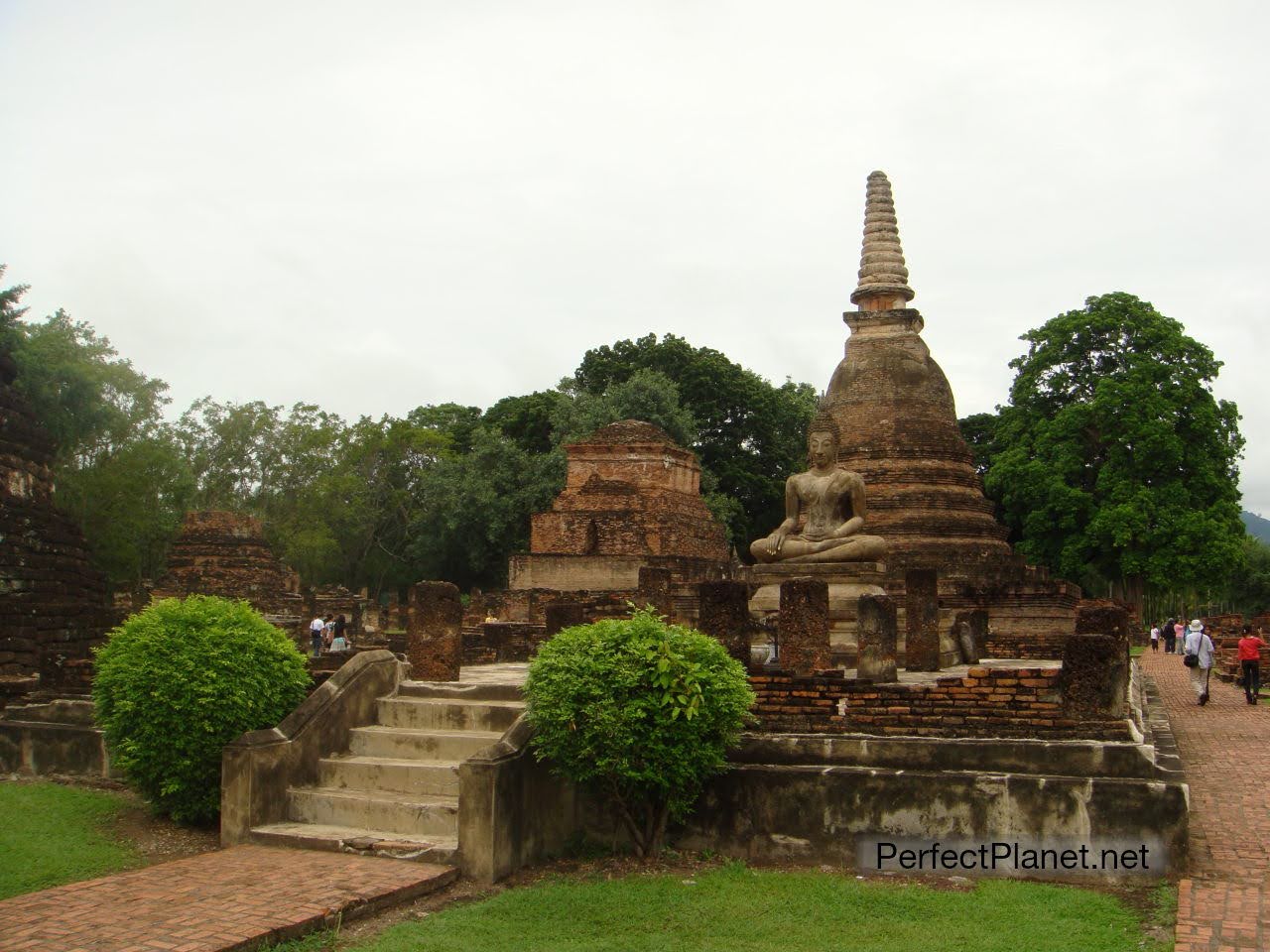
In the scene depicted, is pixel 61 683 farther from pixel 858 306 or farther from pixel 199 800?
→ pixel 858 306

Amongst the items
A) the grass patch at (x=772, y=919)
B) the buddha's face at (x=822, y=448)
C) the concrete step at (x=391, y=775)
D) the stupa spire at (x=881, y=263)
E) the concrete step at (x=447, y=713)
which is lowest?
the grass patch at (x=772, y=919)

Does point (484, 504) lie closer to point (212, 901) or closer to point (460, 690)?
point (460, 690)

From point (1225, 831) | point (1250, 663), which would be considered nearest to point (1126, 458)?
point (1250, 663)

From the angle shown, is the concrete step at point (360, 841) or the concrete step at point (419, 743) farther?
the concrete step at point (419, 743)

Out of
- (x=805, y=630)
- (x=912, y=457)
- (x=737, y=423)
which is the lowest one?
(x=805, y=630)

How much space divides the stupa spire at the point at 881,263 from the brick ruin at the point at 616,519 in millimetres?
6168

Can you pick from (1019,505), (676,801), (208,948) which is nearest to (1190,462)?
(1019,505)

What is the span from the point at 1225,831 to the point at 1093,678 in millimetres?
1892

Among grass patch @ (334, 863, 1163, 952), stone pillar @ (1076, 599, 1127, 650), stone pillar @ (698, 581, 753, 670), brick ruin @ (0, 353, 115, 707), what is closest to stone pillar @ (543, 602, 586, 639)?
stone pillar @ (698, 581, 753, 670)

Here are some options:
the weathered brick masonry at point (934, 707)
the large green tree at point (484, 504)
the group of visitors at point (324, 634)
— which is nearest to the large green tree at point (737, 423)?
the large green tree at point (484, 504)

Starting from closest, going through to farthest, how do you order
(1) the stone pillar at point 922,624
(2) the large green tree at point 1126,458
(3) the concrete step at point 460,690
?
1. (3) the concrete step at point 460,690
2. (1) the stone pillar at point 922,624
3. (2) the large green tree at point 1126,458

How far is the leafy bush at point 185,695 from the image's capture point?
865cm

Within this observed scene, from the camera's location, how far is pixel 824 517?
15.1 meters

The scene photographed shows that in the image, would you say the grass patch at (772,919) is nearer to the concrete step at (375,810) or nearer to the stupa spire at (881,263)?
the concrete step at (375,810)
